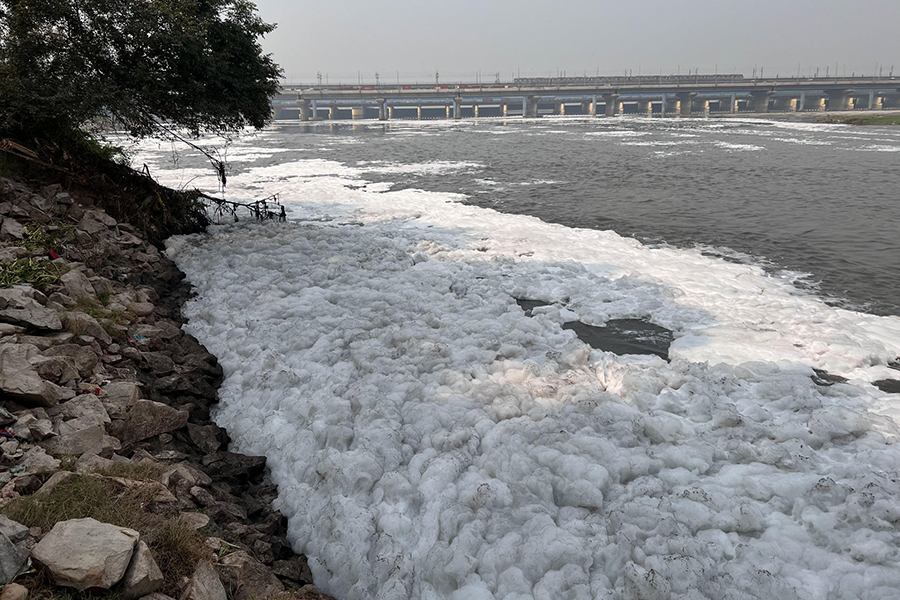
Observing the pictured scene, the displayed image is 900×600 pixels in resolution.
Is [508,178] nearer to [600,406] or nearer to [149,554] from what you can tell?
[600,406]

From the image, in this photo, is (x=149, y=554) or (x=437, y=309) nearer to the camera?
(x=149, y=554)

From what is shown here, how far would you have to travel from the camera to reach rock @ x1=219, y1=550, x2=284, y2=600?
4.37 metres

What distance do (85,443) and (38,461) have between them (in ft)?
1.90

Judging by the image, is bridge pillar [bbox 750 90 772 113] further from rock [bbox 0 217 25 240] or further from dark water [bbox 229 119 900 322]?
rock [bbox 0 217 25 240]

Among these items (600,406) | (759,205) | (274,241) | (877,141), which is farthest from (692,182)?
(877,141)

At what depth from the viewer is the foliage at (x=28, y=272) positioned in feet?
26.0

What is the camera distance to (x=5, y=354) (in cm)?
595

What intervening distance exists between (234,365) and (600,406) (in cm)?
593

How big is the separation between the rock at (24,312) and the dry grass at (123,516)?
3.37m

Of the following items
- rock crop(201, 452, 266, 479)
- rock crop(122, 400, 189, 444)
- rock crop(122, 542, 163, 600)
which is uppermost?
rock crop(122, 542, 163, 600)

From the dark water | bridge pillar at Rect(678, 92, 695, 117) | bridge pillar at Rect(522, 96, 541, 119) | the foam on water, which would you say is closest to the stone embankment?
the foam on water

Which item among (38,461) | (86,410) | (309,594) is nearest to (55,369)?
Answer: (86,410)

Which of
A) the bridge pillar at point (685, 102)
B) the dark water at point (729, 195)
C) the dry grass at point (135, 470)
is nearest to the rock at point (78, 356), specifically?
the dry grass at point (135, 470)

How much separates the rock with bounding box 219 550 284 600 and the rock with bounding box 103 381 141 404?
119 inches
